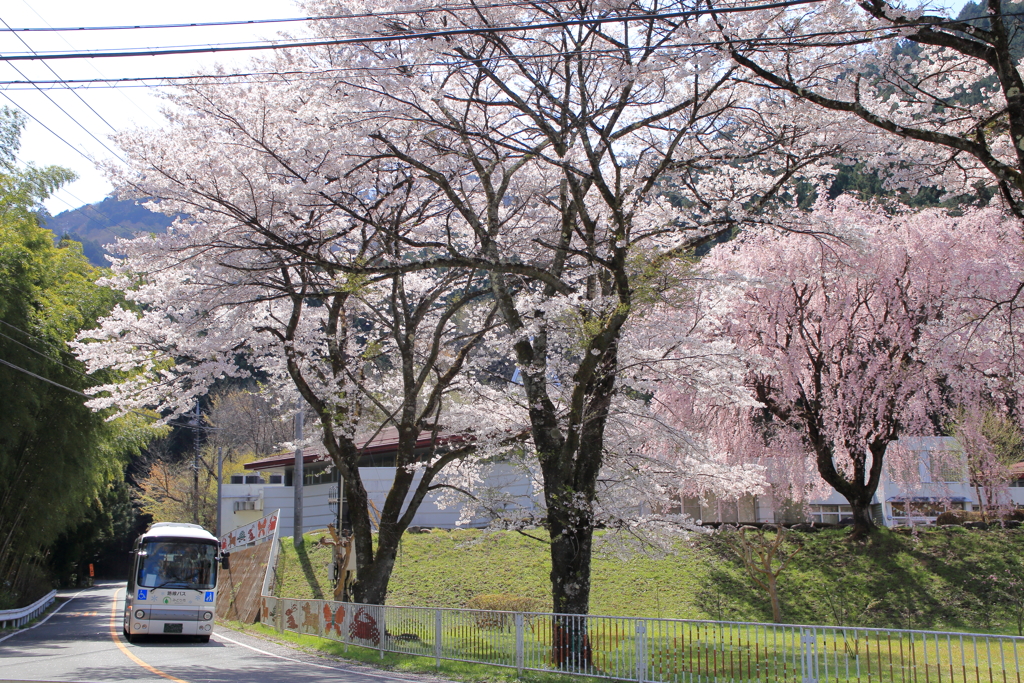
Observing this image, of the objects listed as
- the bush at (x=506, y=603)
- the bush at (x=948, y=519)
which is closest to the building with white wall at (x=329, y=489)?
the bush at (x=506, y=603)

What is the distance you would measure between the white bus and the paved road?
43 centimetres

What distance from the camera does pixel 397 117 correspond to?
12062mm

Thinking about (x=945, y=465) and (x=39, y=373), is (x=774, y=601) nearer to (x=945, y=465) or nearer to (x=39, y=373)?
(x=945, y=465)

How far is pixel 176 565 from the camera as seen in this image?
755 inches

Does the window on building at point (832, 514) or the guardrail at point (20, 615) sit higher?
the window on building at point (832, 514)

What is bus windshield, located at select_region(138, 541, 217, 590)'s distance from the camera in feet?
61.9

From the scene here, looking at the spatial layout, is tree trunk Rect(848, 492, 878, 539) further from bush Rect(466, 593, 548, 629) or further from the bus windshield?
the bus windshield

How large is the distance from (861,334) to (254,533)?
2475 cm

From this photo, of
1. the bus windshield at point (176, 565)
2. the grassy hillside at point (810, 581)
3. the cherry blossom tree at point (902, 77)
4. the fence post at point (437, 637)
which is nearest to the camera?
the cherry blossom tree at point (902, 77)

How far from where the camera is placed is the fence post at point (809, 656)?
7.91m

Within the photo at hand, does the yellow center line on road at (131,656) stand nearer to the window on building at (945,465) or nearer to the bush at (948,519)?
the window on building at (945,465)

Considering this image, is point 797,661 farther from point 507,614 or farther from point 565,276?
point 565,276

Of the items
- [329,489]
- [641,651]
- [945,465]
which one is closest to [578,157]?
[641,651]

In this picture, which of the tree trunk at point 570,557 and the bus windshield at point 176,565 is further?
the bus windshield at point 176,565
